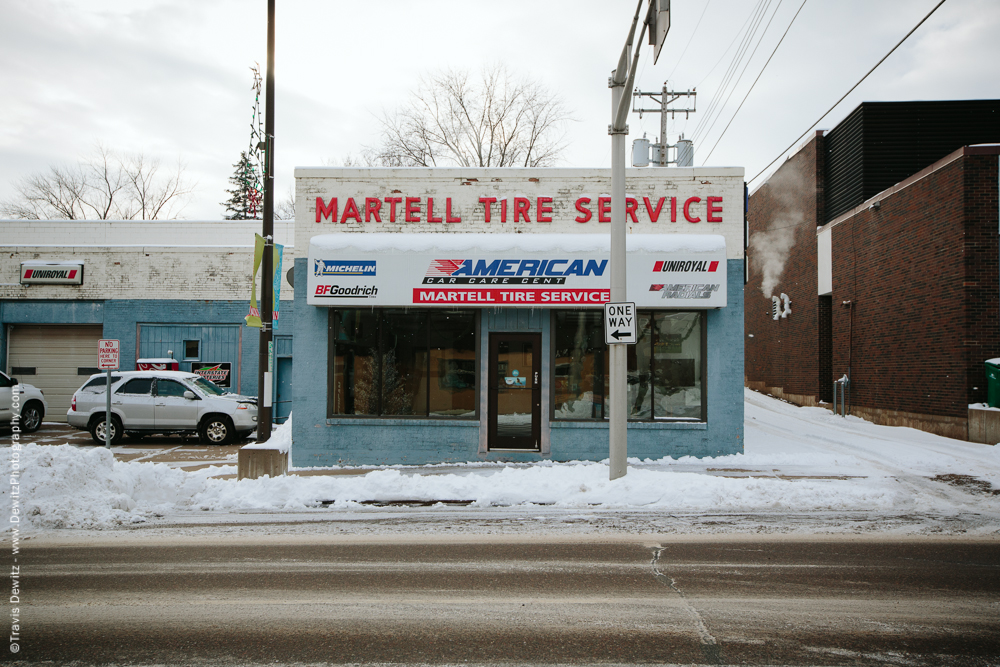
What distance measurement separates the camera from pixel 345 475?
34.8ft

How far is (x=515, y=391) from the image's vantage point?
39.2ft

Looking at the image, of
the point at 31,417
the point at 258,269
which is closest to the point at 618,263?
the point at 258,269

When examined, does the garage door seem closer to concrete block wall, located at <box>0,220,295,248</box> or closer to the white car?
the white car

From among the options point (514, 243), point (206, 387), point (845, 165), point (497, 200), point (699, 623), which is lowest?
point (699, 623)

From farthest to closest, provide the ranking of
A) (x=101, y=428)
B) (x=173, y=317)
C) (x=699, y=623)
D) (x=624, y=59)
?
(x=173, y=317)
(x=101, y=428)
(x=624, y=59)
(x=699, y=623)

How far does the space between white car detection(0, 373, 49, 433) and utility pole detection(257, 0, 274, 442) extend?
990cm

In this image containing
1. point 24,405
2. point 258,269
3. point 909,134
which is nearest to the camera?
point 258,269

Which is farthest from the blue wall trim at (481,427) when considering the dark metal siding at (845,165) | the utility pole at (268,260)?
the dark metal siding at (845,165)

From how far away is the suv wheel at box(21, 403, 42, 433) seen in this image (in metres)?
16.4

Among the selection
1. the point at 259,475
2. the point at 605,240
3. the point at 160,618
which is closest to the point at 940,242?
the point at 605,240

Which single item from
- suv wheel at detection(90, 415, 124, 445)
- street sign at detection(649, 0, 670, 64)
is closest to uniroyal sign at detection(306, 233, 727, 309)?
street sign at detection(649, 0, 670, 64)

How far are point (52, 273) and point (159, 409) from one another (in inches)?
322

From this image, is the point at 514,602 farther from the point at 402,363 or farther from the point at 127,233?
the point at 127,233

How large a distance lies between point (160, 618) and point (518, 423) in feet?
26.1
